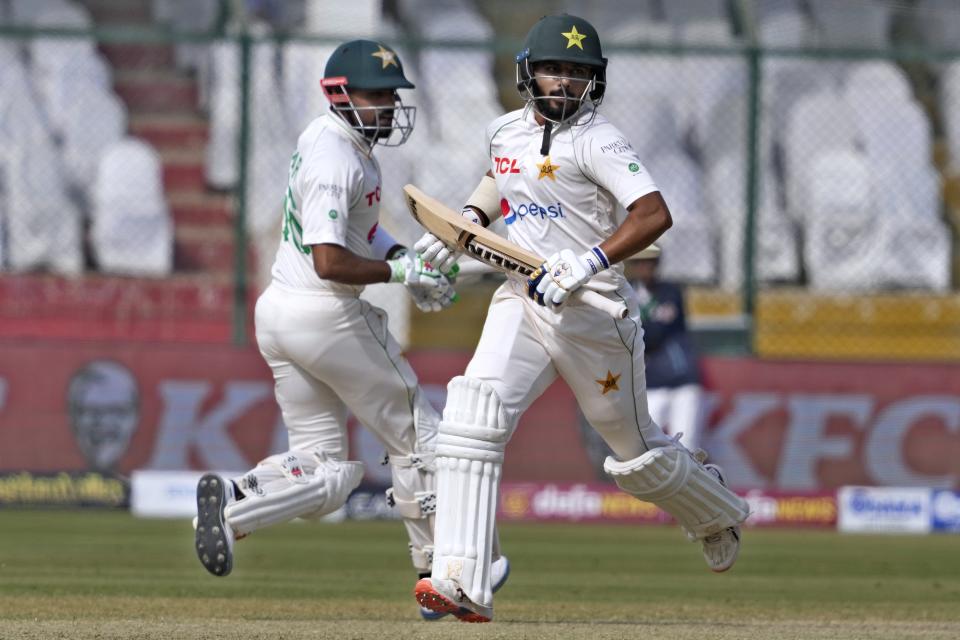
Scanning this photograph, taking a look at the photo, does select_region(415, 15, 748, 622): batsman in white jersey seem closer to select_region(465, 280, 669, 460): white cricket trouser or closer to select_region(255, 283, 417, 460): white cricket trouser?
select_region(465, 280, 669, 460): white cricket trouser

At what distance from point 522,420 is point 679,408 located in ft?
3.61

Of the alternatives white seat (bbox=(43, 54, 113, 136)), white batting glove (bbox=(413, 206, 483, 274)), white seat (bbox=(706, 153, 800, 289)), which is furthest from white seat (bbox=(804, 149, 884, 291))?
white batting glove (bbox=(413, 206, 483, 274))

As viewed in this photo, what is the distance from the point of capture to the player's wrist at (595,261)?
5121 mm

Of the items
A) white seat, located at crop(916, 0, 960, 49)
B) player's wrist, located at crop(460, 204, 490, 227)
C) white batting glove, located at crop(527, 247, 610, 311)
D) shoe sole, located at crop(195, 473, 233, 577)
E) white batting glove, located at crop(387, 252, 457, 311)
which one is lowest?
shoe sole, located at crop(195, 473, 233, 577)

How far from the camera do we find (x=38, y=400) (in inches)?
448

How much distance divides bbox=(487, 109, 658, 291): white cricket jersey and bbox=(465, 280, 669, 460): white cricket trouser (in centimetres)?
15

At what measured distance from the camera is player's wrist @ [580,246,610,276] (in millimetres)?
5121

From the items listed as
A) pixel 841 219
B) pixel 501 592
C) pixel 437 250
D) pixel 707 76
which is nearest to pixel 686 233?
pixel 707 76

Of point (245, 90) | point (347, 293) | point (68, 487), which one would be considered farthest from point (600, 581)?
point (245, 90)

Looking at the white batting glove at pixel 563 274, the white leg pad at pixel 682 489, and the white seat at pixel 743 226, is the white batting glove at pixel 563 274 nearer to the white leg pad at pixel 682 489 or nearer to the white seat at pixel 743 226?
the white leg pad at pixel 682 489

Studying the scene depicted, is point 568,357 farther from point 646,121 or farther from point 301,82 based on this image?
point 646,121

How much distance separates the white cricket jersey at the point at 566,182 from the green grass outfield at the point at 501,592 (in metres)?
1.30

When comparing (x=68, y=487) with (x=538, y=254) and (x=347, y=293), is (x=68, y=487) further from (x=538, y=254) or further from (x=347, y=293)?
(x=538, y=254)

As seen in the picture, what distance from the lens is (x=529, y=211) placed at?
5488 millimetres
